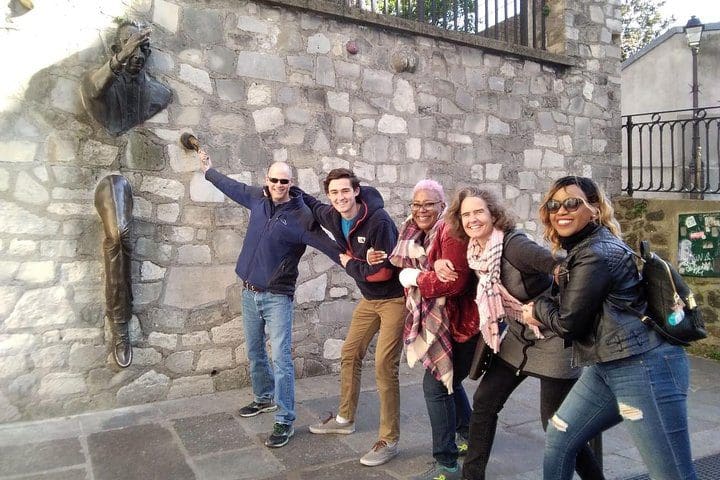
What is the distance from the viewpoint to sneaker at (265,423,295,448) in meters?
3.39

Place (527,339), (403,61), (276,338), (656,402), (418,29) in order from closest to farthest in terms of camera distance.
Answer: (656,402) < (527,339) < (276,338) < (403,61) < (418,29)

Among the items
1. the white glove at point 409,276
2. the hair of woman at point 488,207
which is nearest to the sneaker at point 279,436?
the white glove at point 409,276

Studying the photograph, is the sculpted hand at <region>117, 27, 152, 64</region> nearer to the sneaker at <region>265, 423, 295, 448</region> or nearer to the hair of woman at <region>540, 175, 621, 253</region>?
the sneaker at <region>265, 423, 295, 448</region>

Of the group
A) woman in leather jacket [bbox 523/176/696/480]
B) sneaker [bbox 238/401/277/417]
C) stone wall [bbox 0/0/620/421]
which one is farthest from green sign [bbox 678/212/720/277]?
sneaker [bbox 238/401/277/417]

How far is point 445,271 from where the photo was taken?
8.95 feet

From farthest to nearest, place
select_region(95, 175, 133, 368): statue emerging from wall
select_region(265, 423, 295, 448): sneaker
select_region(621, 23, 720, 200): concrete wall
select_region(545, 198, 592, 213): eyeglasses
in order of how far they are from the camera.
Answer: select_region(621, 23, 720, 200): concrete wall < select_region(95, 175, 133, 368): statue emerging from wall < select_region(265, 423, 295, 448): sneaker < select_region(545, 198, 592, 213): eyeglasses

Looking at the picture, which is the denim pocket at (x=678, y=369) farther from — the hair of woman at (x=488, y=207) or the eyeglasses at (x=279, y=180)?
the eyeglasses at (x=279, y=180)

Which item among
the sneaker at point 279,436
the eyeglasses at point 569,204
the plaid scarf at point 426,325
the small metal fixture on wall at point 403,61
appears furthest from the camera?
the small metal fixture on wall at point 403,61

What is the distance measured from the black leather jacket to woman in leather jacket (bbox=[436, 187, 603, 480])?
330mm

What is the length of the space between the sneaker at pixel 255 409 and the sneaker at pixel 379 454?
991mm

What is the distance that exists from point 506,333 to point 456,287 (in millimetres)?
314

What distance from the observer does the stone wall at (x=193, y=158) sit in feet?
12.3

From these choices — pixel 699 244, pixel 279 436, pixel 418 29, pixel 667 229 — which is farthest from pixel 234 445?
pixel 667 229

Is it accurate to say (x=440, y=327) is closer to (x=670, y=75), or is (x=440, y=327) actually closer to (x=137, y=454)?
(x=137, y=454)
